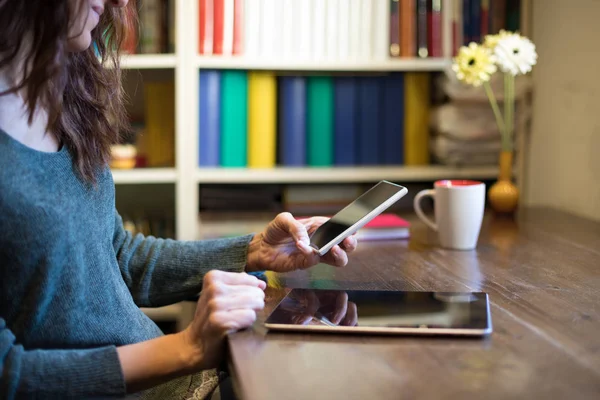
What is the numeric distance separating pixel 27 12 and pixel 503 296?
68cm

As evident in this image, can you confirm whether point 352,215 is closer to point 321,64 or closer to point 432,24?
point 321,64

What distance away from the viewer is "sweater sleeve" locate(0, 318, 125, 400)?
0.76 metres

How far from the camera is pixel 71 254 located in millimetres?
877

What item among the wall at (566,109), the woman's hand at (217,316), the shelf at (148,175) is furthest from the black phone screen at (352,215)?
the shelf at (148,175)

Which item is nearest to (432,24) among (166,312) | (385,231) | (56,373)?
(385,231)

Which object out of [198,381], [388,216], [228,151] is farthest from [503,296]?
[228,151]

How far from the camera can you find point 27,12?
89 centimetres

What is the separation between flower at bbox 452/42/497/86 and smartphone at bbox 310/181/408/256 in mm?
639

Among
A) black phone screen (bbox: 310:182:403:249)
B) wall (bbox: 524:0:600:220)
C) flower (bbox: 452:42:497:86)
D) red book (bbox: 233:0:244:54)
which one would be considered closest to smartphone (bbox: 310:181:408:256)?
black phone screen (bbox: 310:182:403:249)

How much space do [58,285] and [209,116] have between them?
123 centimetres

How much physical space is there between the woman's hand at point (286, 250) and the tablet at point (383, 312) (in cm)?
11

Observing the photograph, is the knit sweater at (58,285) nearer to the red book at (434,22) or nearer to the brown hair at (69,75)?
the brown hair at (69,75)

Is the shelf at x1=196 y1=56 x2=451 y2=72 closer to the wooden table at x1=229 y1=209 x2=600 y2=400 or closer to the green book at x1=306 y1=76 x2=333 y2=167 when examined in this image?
the green book at x1=306 y1=76 x2=333 y2=167

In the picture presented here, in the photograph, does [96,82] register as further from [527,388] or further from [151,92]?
[151,92]
